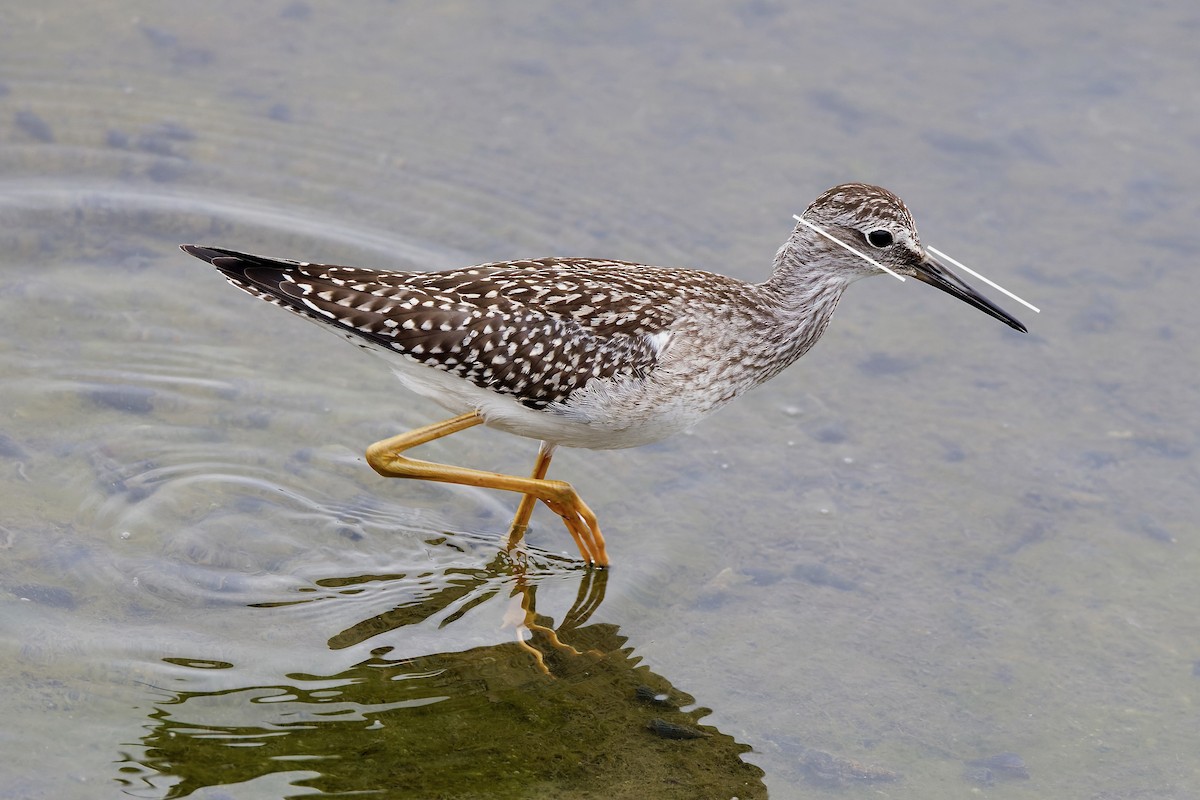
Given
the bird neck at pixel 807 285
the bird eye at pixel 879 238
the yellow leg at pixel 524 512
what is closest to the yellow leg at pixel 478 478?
the yellow leg at pixel 524 512

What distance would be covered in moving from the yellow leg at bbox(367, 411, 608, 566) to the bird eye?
2.37 metres

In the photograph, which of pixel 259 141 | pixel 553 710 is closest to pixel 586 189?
pixel 259 141

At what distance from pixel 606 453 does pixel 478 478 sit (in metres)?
1.52

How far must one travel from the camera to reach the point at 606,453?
10.1 meters

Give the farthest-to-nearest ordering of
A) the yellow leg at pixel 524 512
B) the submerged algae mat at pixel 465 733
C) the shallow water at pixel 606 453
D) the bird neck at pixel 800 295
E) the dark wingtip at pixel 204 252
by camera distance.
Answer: the yellow leg at pixel 524 512, the bird neck at pixel 800 295, the dark wingtip at pixel 204 252, the shallow water at pixel 606 453, the submerged algae mat at pixel 465 733

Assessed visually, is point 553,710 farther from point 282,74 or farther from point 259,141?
point 282,74

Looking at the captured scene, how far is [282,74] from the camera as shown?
43.2ft

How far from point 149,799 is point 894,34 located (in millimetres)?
10376

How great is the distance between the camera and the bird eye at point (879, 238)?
343 inches

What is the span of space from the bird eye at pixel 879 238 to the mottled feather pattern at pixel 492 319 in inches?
51.5

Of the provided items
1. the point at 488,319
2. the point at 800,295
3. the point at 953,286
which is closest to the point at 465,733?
the point at 488,319

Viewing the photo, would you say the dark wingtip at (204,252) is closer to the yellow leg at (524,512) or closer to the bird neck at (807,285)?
the yellow leg at (524,512)

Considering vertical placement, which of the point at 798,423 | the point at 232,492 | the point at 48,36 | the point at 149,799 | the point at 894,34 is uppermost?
the point at 894,34

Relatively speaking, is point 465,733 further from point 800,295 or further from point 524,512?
point 800,295
